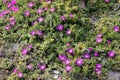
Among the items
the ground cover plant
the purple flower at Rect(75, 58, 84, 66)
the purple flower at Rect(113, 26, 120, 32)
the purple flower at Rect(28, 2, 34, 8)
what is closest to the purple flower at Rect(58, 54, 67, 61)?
the ground cover plant

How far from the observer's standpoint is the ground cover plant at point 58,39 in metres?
3.83

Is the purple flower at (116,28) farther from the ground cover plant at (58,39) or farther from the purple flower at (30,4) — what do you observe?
the purple flower at (30,4)

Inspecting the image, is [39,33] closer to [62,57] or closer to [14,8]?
[62,57]

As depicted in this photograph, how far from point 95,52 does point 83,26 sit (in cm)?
55

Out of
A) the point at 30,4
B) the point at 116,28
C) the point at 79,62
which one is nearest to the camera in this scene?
the point at 79,62

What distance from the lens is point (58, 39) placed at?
13.7 ft

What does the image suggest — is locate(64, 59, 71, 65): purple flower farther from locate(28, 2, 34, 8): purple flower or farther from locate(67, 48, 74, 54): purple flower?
locate(28, 2, 34, 8): purple flower

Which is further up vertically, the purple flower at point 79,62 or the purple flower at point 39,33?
the purple flower at point 39,33

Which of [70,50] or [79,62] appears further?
[70,50]

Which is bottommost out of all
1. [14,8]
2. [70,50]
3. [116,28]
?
[70,50]

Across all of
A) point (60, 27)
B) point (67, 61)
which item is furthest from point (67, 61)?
point (60, 27)

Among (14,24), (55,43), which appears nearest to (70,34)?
(55,43)

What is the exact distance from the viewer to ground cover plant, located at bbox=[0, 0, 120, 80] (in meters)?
3.83

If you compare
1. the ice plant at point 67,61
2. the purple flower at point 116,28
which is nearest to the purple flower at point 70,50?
the ice plant at point 67,61
